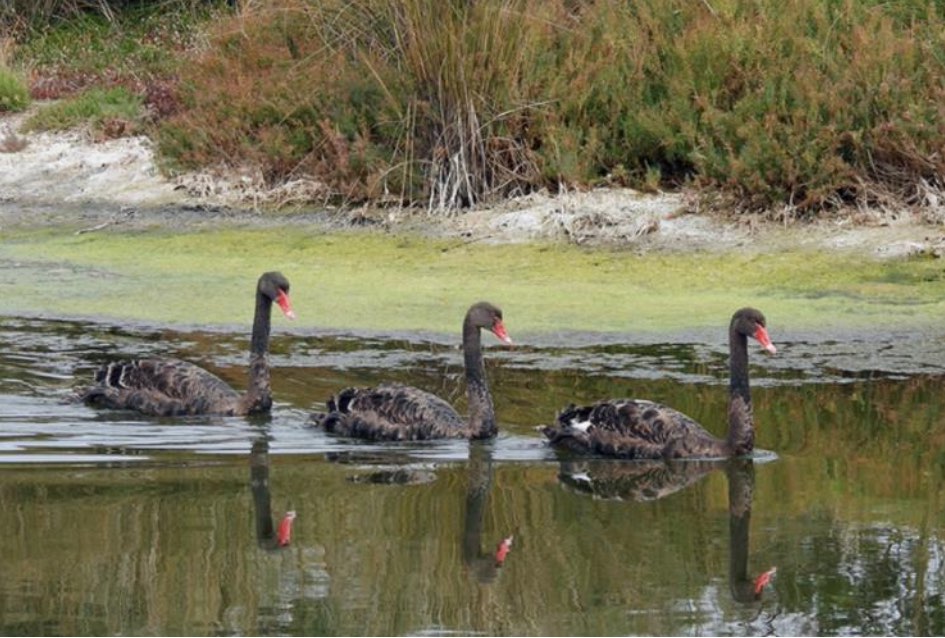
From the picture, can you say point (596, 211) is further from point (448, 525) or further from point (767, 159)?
point (448, 525)

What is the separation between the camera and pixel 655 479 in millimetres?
9930

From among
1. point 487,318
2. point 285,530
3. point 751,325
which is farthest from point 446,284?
point 285,530

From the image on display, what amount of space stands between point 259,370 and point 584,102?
5.96m

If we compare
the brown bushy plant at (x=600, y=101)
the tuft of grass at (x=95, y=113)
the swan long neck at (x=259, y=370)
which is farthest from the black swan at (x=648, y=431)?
the tuft of grass at (x=95, y=113)

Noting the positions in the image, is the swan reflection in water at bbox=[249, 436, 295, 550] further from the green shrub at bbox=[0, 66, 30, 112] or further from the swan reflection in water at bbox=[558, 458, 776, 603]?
the green shrub at bbox=[0, 66, 30, 112]

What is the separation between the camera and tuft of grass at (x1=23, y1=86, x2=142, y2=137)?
19.4 m

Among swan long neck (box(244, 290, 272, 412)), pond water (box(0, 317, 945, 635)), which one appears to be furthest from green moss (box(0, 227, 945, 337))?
swan long neck (box(244, 290, 272, 412))

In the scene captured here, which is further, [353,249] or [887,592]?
[353,249]

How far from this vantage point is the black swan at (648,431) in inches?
402

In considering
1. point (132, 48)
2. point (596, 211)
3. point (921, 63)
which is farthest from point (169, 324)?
point (132, 48)

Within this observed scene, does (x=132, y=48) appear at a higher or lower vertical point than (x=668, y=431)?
higher

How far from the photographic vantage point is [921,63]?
16.0 meters

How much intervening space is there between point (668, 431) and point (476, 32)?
6.58m

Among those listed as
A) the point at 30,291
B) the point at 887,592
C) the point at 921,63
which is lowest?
the point at 887,592
